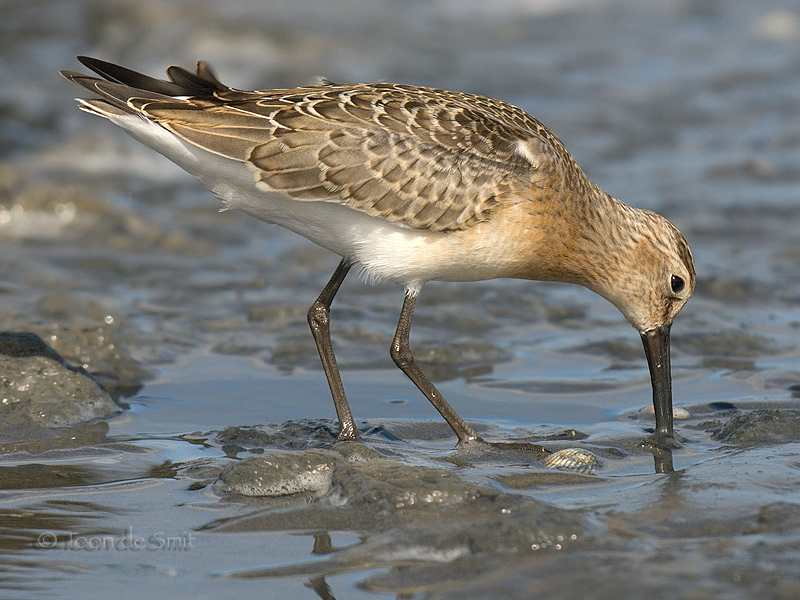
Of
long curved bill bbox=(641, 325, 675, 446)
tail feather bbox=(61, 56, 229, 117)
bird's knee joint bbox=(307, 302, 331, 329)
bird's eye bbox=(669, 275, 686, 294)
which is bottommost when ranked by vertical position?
long curved bill bbox=(641, 325, 675, 446)

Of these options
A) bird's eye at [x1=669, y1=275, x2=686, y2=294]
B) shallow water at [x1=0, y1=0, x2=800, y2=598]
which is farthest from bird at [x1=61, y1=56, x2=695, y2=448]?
shallow water at [x1=0, y1=0, x2=800, y2=598]

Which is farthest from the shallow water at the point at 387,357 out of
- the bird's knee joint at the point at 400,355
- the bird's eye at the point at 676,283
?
the bird's eye at the point at 676,283

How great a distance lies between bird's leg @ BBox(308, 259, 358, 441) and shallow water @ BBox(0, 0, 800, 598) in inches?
8.2

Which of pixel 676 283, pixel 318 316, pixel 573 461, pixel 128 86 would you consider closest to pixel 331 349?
pixel 318 316

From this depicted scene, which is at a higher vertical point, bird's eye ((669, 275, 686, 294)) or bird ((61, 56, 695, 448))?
bird ((61, 56, 695, 448))

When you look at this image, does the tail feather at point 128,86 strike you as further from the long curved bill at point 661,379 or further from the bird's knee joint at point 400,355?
the long curved bill at point 661,379

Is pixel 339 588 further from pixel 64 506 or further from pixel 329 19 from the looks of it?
pixel 329 19

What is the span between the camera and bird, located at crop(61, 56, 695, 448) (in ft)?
19.8

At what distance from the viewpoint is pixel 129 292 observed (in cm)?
893

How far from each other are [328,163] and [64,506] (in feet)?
7.57

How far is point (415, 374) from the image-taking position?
668cm

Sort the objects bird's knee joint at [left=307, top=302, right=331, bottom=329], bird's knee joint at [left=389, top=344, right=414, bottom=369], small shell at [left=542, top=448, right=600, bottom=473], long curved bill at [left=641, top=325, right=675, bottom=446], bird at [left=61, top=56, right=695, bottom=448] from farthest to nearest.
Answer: bird's knee joint at [left=307, top=302, right=331, bottom=329], bird's knee joint at [left=389, top=344, right=414, bottom=369], long curved bill at [left=641, top=325, right=675, bottom=446], bird at [left=61, top=56, right=695, bottom=448], small shell at [left=542, top=448, right=600, bottom=473]

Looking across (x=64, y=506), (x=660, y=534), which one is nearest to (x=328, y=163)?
(x=64, y=506)

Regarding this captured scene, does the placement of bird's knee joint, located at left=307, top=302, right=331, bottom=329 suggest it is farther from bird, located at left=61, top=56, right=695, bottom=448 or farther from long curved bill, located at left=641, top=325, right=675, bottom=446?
long curved bill, located at left=641, top=325, right=675, bottom=446
